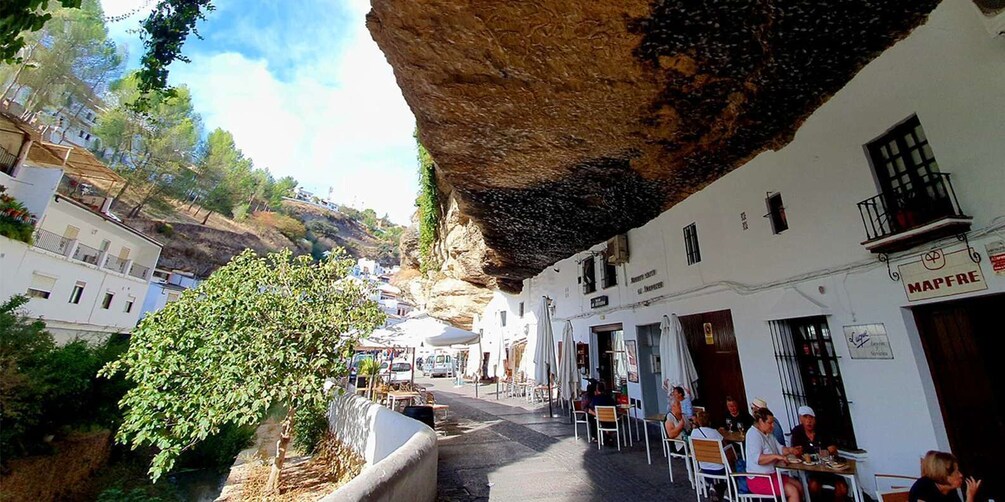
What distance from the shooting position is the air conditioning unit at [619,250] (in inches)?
409

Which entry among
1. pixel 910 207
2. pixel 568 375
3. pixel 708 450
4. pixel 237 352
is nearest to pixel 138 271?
pixel 237 352

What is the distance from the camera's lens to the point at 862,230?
483 centimetres

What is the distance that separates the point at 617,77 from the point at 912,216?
12.3 ft

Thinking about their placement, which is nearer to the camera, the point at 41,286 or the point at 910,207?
the point at 910,207

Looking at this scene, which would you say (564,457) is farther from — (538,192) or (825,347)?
(538,192)

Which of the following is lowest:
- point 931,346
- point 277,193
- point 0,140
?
point 931,346

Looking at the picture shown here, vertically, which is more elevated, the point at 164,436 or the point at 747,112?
the point at 747,112

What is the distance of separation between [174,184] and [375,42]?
40017 mm

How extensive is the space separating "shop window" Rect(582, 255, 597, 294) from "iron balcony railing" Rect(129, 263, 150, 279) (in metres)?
26.1

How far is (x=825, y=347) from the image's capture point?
216 inches

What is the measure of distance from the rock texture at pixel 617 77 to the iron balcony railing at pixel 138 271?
82.9 feet

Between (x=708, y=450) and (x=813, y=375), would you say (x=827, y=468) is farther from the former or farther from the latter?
(x=813, y=375)

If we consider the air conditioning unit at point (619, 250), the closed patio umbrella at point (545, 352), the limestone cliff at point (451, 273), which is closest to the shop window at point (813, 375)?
the air conditioning unit at point (619, 250)

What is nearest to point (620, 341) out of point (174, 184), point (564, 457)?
point (564, 457)
